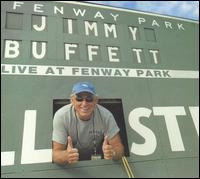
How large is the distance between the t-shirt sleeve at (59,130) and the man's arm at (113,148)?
751 mm

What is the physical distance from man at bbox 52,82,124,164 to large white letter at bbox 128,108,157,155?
357 mm

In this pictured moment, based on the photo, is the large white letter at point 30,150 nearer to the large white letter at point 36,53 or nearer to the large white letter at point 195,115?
the large white letter at point 36,53

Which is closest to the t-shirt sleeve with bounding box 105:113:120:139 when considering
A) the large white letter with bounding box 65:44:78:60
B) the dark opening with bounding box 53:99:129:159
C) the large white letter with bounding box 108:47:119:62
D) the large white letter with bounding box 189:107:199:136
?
the dark opening with bounding box 53:99:129:159

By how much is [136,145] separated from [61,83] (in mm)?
1958

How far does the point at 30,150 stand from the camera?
5.14 metres

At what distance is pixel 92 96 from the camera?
18.2ft

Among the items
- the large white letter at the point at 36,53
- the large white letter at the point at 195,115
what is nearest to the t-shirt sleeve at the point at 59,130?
the large white letter at the point at 36,53

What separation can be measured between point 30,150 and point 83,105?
1237mm

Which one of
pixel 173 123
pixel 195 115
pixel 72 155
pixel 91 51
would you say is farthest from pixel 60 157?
pixel 195 115

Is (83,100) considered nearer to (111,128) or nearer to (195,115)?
(111,128)

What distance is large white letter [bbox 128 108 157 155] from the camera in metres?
5.61

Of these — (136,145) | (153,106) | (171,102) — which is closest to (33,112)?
(136,145)

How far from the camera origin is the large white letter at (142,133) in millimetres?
5613

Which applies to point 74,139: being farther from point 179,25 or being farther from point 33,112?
point 179,25
